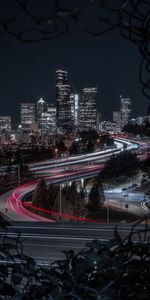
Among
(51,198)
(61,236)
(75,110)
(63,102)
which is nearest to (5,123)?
(63,102)

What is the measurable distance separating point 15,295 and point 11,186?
18.3 m

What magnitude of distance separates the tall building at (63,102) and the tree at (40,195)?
36.9 m

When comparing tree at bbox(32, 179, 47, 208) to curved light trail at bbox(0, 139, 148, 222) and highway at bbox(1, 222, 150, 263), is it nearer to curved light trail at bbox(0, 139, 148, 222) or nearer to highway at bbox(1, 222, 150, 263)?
curved light trail at bbox(0, 139, 148, 222)

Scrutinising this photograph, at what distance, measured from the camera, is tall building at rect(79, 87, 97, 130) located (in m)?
57.1

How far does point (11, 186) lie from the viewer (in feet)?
61.7

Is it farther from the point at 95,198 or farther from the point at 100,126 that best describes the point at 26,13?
the point at 100,126

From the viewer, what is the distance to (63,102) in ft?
193

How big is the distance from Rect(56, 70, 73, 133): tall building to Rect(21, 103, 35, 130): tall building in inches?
229

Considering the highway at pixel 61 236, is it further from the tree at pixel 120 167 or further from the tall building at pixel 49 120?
the tall building at pixel 49 120

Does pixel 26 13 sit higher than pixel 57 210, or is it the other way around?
pixel 26 13

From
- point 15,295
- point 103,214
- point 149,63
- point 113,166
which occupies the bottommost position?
point 103,214

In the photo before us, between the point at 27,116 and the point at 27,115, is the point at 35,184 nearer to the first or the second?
the point at 27,115

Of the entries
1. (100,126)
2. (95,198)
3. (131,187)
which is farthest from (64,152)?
(100,126)

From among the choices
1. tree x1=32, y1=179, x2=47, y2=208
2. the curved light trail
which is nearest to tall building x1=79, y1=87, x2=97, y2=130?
→ the curved light trail
